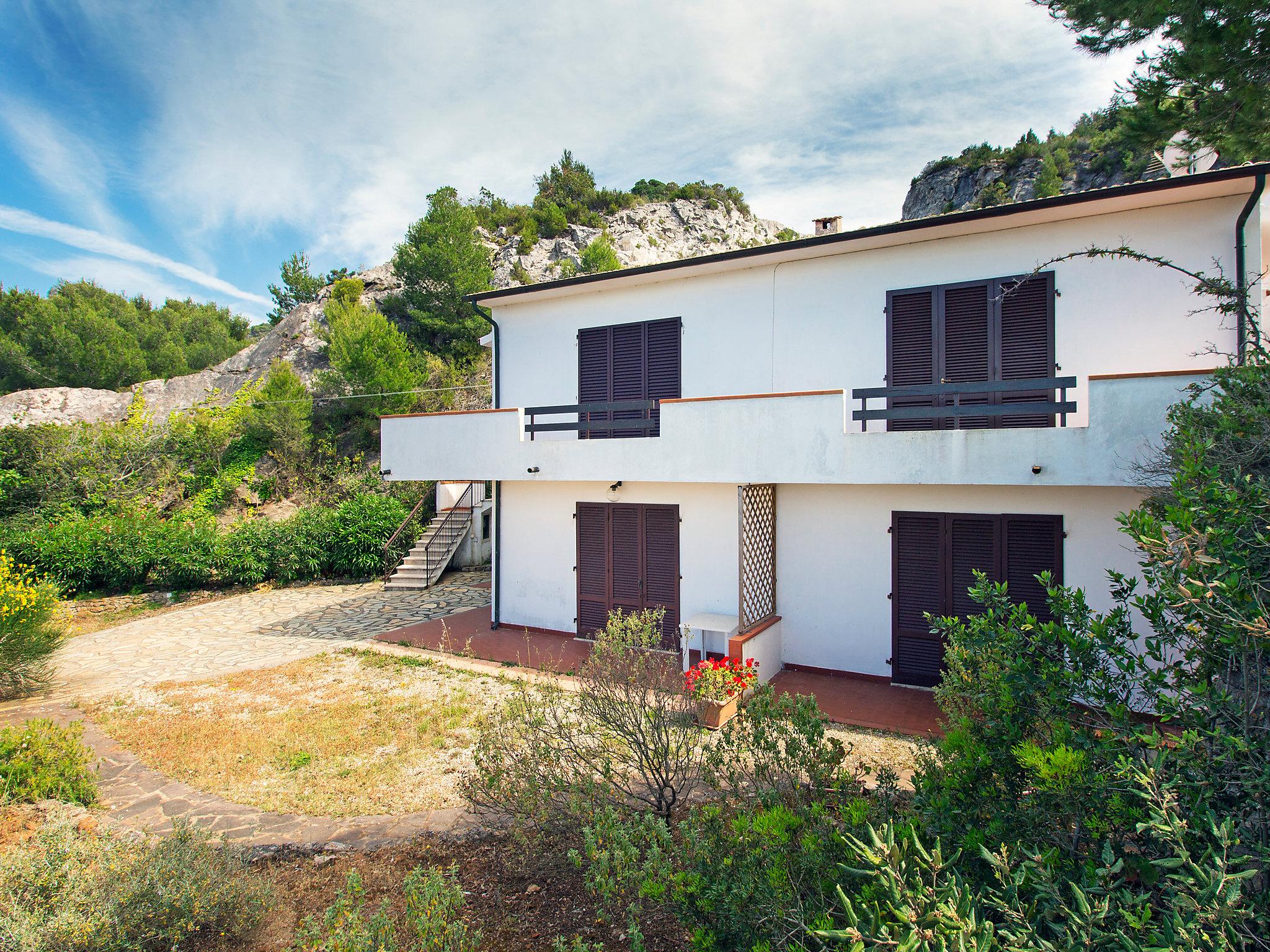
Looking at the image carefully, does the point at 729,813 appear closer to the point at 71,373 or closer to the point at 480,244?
the point at 480,244

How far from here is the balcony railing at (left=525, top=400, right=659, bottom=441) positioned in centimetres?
1018

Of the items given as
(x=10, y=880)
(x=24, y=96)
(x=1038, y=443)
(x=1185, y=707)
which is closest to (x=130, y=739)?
(x=10, y=880)

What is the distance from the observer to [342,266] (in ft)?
150

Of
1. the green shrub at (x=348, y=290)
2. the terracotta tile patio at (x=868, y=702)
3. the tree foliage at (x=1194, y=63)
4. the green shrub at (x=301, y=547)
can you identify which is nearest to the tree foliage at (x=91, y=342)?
the green shrub at (x=348, y=290)

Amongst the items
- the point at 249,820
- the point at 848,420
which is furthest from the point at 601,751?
the point at 848,420

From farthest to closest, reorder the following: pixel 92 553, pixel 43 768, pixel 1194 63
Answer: pixel 92 553
pixel 43 768
pixel 1194 63

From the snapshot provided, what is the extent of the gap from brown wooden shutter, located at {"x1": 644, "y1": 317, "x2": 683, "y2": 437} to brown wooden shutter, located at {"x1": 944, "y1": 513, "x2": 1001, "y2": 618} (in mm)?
4654

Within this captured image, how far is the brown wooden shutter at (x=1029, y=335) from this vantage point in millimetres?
7840

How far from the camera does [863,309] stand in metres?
8.91

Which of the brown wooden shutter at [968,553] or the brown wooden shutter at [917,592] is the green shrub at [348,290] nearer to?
the brown wooden shutter at [917,592]

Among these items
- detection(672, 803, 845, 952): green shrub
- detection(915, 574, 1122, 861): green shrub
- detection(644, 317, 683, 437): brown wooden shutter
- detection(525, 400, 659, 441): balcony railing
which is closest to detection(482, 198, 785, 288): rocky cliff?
detection(644, 317, 683, 437): brown wooden shutter

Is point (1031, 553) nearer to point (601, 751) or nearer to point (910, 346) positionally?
point (910, 346)

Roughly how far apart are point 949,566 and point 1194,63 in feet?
→ 19.1

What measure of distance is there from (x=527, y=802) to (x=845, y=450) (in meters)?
5.49
